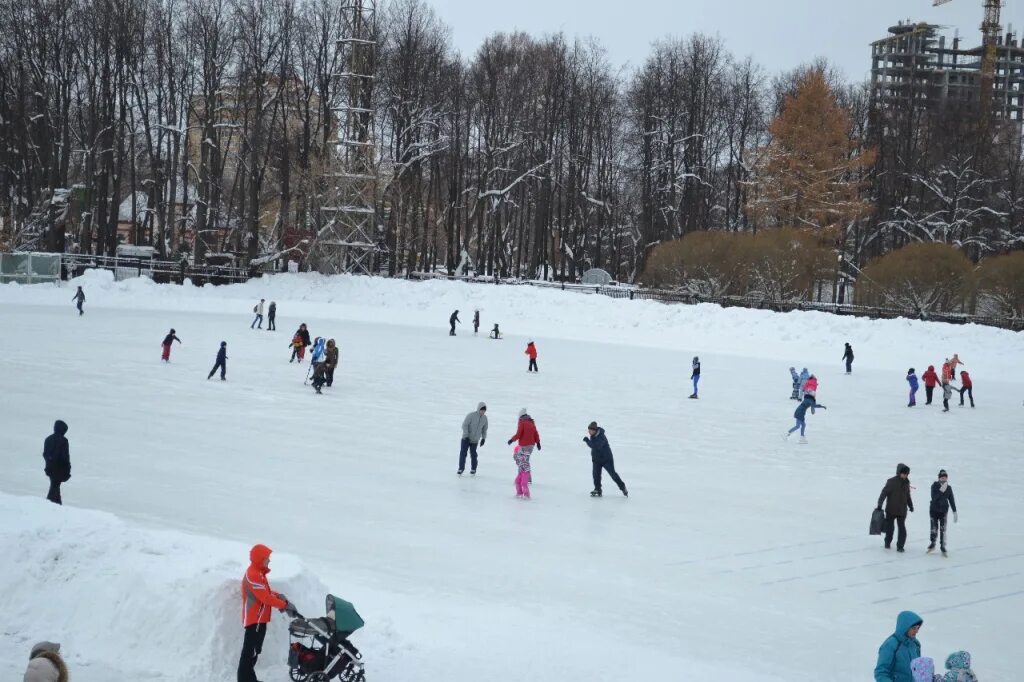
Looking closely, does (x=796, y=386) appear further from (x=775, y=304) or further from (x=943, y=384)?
(x=775, y=304)

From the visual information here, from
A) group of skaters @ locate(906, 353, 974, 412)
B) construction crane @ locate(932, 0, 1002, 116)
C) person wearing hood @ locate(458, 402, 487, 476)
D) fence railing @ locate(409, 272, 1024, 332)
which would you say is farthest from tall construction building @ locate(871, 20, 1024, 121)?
person wearing hood @ locate(458, 402, 487, 476)

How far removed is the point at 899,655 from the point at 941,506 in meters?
7.52

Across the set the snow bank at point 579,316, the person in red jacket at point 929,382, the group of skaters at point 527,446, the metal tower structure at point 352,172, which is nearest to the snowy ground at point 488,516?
→ the group of skaters at point 527,446

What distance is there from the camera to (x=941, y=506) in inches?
533

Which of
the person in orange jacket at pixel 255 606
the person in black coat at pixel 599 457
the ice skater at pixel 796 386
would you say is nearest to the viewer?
the person in orange jacket at pixel 255 606

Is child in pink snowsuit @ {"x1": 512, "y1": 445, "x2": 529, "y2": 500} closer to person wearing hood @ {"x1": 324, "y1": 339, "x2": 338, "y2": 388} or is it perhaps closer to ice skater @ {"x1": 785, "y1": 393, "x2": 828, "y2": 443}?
ice skater @ {"x1": 785, "y1": 393, "x2": 828, "y2": 443}

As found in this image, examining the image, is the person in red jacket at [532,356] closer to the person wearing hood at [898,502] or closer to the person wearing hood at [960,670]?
the person wearing hood at [898,502]

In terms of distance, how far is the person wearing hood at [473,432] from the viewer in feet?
53.4

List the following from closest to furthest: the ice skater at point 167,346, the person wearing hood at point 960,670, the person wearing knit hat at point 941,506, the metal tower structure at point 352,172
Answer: the person wearing hood at point 960,670, the person wearing knit hat at point 941,506, the ice skater at point 167,346, the metal tower structure at point 352,172

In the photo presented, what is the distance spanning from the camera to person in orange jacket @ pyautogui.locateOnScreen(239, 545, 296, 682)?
727 centimetres

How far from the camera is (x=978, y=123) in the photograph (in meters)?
65.8

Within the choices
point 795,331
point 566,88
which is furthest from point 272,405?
point 566,88

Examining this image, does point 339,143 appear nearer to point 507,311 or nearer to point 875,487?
point 507,311

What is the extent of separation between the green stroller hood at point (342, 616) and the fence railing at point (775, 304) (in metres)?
37.3
